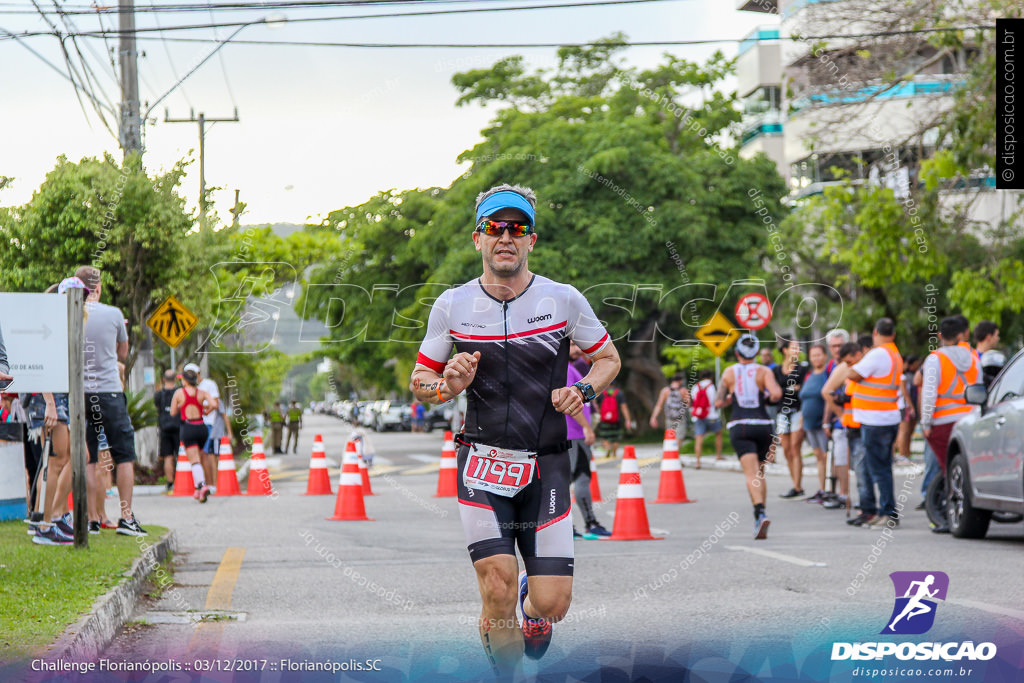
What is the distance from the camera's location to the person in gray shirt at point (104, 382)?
982 cm

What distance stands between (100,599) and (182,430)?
34.8ft

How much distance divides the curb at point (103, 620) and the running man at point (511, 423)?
6.61 feet

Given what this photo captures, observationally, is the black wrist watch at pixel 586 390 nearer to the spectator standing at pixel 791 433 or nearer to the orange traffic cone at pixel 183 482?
the spectator standing at pixel 791 433

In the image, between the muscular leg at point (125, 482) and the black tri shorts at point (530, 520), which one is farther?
the muscular leg at point (125, 482)

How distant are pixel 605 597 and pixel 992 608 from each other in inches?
90.7

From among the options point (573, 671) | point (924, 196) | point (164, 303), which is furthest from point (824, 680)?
point (924, 196)

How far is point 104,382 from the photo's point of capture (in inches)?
389

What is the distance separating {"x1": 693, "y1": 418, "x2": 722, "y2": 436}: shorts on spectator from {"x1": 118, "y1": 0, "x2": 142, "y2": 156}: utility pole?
37.9 ft

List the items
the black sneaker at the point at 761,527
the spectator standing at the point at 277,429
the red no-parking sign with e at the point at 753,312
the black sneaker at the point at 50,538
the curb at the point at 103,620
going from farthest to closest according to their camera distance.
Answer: the spectator standing at the point at 277,429 < the red no-parking sign with e at the point at 753,312 < the black sneaker at the point at 761,527 < the black sneaker at the point at 50,538 < the curb at the point at 103,620

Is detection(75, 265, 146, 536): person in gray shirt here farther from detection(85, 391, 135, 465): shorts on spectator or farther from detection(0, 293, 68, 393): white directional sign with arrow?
detection(0, 293, 68, 393): white directional sign with arrow

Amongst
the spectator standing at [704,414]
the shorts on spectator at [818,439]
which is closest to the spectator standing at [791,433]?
the shorts on spectator at [818,439]

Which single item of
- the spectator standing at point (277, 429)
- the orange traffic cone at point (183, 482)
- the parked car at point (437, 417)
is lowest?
the parked car at point (437, 417)

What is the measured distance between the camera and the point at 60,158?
41.5ft

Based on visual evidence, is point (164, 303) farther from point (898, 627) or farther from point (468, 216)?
point (468, 216)
